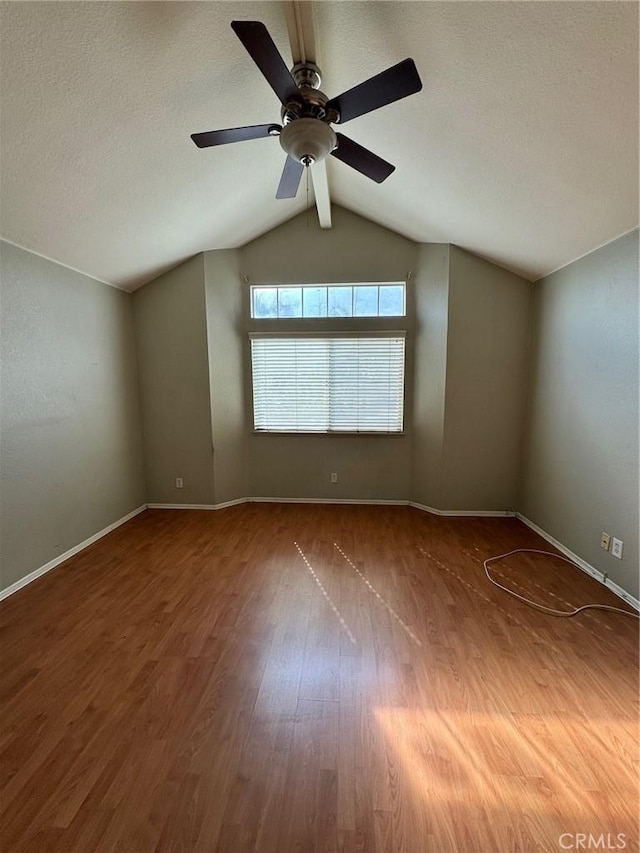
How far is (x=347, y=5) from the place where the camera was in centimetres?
149

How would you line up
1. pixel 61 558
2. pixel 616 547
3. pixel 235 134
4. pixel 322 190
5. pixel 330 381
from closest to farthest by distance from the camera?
1. pixel 235 134
2. pixel 616 547
3. pixel 61 558
4. pixel 322 190
5. pixel 330 381

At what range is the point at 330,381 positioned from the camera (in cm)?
373

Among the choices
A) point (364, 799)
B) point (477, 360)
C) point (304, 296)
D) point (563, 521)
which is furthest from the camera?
point (304, 296)

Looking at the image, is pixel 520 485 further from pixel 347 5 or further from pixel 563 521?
pixel 347 5

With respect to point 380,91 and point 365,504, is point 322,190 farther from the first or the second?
point 365,504

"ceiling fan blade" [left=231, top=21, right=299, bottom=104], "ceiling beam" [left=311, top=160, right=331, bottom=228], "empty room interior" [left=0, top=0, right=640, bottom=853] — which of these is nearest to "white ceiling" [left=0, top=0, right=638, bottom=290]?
"empty room interior" [left=0, top=0, right=640, bottom=853]

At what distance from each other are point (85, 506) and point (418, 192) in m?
3.77

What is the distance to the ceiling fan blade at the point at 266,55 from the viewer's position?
3.94 ft

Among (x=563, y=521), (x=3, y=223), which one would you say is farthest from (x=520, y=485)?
(x=3, y=223)

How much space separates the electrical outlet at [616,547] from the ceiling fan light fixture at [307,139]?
286 centimetres

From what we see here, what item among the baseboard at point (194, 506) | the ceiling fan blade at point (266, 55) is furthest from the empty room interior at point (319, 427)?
the baseboard at point (194, 506)

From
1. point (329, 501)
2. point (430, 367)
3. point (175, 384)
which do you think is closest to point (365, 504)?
point (329, 501)

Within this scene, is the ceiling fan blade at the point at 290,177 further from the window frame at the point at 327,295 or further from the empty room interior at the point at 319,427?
the window frame at the point at 327,295

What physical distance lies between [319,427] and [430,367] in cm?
133
